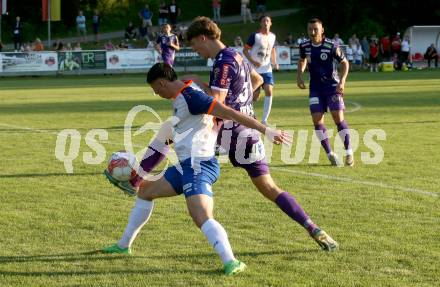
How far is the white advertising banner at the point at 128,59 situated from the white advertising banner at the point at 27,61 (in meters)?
2.75

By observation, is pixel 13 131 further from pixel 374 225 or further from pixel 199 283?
pixel 199 283

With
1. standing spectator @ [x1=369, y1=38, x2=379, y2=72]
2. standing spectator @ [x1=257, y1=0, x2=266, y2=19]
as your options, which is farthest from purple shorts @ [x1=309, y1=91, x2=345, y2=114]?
standing spectator @ [x1=257, y1=0, x2=266, y2=19]

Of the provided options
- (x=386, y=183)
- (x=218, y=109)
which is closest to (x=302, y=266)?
(x=218, y=109)

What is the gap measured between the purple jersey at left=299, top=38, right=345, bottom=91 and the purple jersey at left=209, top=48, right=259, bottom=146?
4.91 meters

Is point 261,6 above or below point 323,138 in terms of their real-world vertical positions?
above

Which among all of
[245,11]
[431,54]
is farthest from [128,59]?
[431,54]

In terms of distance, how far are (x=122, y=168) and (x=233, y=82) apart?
1238 millimetres

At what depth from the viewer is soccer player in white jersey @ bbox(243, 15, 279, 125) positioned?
16.8m

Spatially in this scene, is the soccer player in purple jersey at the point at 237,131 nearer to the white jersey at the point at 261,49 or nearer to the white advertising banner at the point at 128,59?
the white jersey at the point at 261,49

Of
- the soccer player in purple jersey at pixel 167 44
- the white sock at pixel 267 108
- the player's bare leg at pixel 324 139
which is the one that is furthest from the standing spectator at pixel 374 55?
the player's bare leg at pixel 324 139

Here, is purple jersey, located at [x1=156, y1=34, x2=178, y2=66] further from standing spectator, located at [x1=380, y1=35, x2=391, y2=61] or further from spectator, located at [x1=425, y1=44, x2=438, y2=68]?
standing spectator, located at [x1=380, y1=35, x2=391, y2=61]

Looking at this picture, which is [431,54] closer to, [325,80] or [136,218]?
[325,80]

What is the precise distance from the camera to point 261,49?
17.2 metres

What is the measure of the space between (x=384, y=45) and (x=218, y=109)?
42.7m
